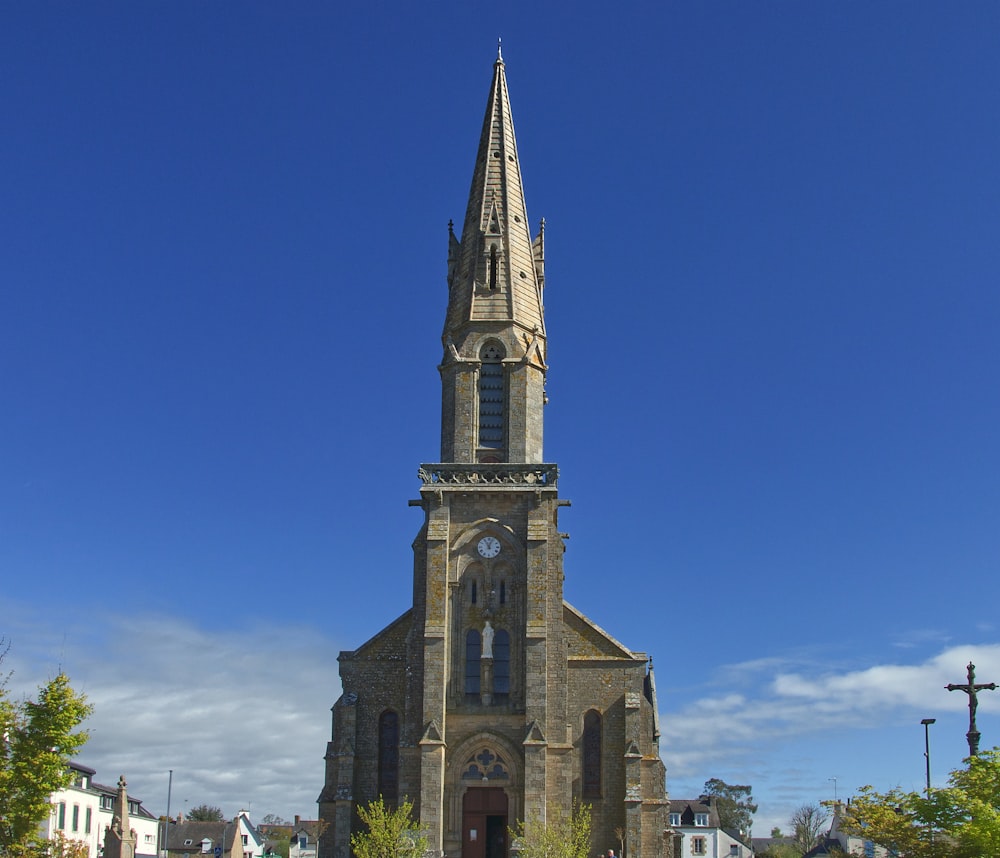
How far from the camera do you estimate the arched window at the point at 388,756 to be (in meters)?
50.3

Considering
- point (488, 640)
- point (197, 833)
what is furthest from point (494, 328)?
point (197, 833)

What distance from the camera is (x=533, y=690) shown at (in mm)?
48312

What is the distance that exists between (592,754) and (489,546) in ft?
30.8

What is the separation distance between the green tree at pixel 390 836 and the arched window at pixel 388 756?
2.47 meters

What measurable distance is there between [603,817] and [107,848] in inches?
872

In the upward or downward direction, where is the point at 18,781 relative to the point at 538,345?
downward

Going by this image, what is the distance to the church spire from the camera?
52.8 metres

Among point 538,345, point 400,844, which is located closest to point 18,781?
point 400,844

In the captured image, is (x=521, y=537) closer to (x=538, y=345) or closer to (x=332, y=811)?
(x=538, y=345)

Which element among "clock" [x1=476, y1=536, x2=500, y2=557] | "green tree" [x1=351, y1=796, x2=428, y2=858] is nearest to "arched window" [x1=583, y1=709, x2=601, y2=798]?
"green tree" [x1=351, y1=796, x2=428, y2=858]

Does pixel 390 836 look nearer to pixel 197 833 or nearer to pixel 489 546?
pixel 489 546

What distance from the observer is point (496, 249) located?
5644 centimetres

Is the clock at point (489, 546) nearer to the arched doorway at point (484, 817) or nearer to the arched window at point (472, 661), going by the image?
the arched window at point (472, 661)

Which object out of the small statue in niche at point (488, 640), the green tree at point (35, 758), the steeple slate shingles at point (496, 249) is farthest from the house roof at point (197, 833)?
the green tree at point (35, 758)
